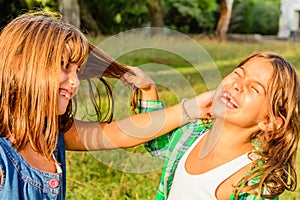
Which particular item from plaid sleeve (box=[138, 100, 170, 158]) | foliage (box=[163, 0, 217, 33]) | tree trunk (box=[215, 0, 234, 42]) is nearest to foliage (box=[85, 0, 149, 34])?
tree trunk (box=[215, 0, 234, 42])

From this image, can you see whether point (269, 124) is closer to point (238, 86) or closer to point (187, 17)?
point (238, 86)

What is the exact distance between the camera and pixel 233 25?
22.2 m

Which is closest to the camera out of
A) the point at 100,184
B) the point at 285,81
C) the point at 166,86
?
the point at 285,81

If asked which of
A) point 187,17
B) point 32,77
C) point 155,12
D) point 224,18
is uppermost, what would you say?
point 32,77

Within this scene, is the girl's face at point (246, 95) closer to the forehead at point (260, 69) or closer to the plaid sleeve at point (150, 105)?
the forehead at point (260, 69)

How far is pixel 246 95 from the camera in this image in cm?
191

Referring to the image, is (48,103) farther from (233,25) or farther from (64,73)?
(233,25)

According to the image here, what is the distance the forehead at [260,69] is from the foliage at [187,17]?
712 inches

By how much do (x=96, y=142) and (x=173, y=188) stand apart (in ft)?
1.03

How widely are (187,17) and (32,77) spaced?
1930cm

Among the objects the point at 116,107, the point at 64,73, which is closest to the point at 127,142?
the point at 64,73

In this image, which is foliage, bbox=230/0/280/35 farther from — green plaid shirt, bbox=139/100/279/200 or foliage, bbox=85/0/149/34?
green plaid shirt, bbox=139/100/279/200

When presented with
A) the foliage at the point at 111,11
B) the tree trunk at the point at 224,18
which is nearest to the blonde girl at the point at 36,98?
the foliage at the point at 111,11

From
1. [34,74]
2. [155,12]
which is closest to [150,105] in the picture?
[34,74]
